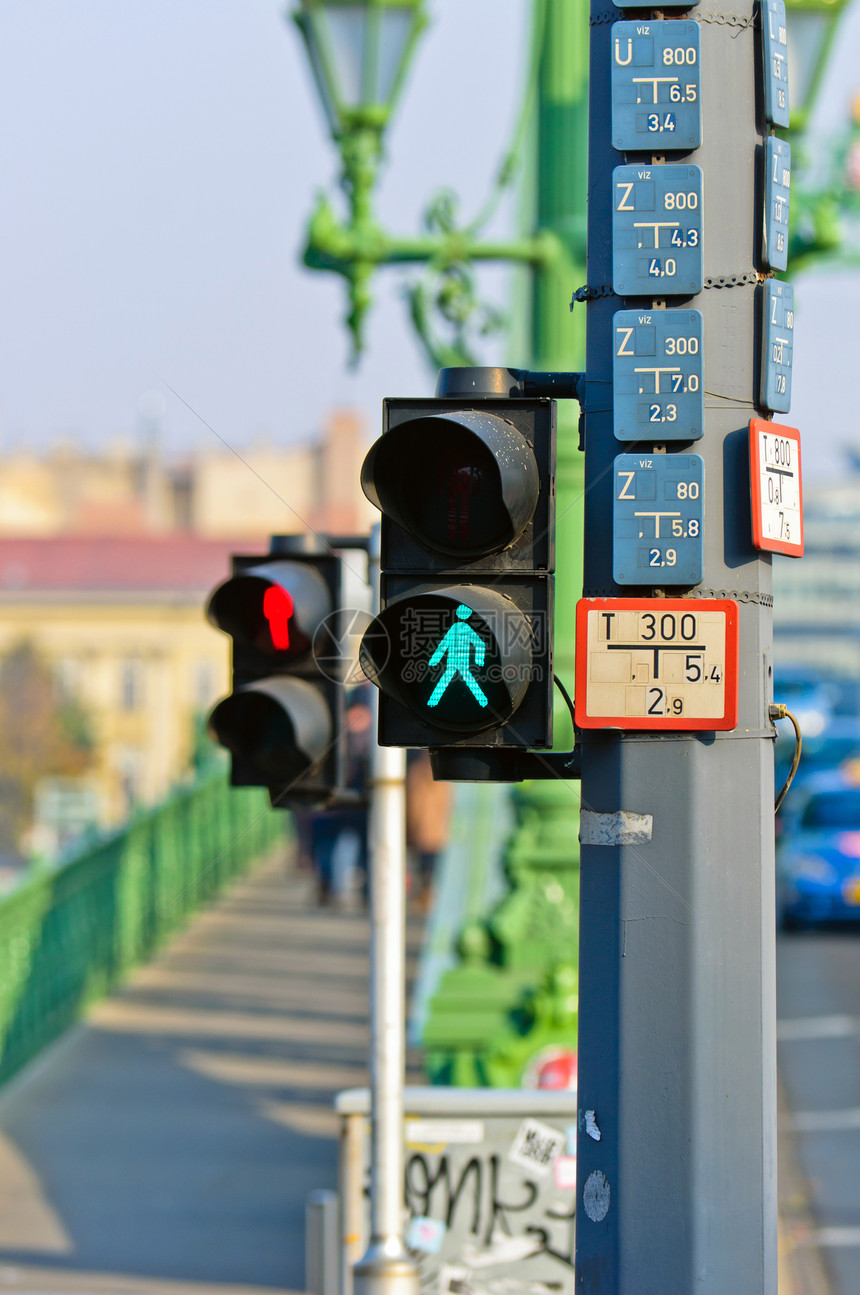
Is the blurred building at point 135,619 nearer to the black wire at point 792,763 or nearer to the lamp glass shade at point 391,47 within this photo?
the lamp glass shade at point 391,47

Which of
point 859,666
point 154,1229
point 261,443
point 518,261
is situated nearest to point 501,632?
point 518,261

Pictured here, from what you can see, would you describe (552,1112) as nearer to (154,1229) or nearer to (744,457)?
(744,457)

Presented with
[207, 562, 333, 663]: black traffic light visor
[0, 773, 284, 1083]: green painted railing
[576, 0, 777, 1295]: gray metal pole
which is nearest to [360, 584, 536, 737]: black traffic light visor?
[576, 0, 777, 1295]: gray metal pole

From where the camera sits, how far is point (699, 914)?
3.55 meters

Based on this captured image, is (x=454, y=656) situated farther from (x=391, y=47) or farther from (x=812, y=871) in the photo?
(x=812, y=871)

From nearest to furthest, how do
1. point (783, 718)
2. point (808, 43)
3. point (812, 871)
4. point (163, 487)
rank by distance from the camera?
point (783, 718) → point (808, 43) → point (812, 871) → point (163, 487)

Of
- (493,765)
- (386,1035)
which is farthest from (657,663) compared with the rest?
(386,1035)

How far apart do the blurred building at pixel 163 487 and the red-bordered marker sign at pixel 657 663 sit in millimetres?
102716

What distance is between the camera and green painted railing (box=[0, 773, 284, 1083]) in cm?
1378

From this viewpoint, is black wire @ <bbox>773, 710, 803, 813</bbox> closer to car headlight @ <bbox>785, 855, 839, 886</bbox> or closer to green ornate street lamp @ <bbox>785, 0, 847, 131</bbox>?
green ornate street lamp @ <bbox>785, 0, 847, 131</bbox>

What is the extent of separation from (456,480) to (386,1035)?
2506 mm

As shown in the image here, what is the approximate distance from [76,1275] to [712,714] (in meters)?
6.82

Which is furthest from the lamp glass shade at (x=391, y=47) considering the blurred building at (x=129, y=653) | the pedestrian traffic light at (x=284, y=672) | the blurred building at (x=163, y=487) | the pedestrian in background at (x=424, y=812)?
the blurred building at (x=163, y=487)

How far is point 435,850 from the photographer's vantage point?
20438 millimetres
